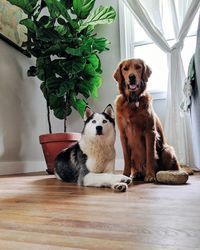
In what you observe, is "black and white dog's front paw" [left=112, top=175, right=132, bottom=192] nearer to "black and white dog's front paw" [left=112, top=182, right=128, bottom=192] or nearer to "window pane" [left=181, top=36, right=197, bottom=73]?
"black and white dog's front paw" [left=112, top=182, right=128, bottom=192]

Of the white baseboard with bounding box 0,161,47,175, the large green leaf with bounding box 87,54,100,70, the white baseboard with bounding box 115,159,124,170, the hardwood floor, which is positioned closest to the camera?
the hardwood floor

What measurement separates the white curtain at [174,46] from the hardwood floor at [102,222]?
1313 millimetres

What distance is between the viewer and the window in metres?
2.73

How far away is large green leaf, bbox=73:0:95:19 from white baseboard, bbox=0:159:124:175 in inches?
56.7

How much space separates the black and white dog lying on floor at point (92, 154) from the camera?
61.4 inches

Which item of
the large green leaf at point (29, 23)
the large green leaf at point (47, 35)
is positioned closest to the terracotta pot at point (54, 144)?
the large green leaf at point (47, 35)

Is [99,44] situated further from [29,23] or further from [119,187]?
[119,187]

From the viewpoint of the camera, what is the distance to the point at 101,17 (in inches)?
103

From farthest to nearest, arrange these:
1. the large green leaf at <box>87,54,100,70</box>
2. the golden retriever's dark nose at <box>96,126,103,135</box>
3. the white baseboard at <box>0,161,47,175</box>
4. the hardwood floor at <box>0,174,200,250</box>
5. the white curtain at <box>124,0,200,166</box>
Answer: the large green leaf at <box>87,54,100,70</box>, the white baseboard at <box>0,161,47,175</box>, the white curtain at <box>124,0,200,166</box>, the golden retriever's dark nose at <box>96,126,103,135</box>, the hardwood floor at <box>0,174,200,250</box>

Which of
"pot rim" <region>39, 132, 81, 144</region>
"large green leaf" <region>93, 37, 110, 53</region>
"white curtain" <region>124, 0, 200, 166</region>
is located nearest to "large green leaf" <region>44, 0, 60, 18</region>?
"large green leaf" <region>93, 37, 110, 53</region>

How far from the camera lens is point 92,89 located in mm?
2709

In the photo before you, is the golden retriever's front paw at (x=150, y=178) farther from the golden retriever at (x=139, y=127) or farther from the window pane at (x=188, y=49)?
the window pane at (x=188, y=49)

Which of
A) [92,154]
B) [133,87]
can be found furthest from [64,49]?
[92,154]

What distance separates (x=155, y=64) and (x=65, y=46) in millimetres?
940
